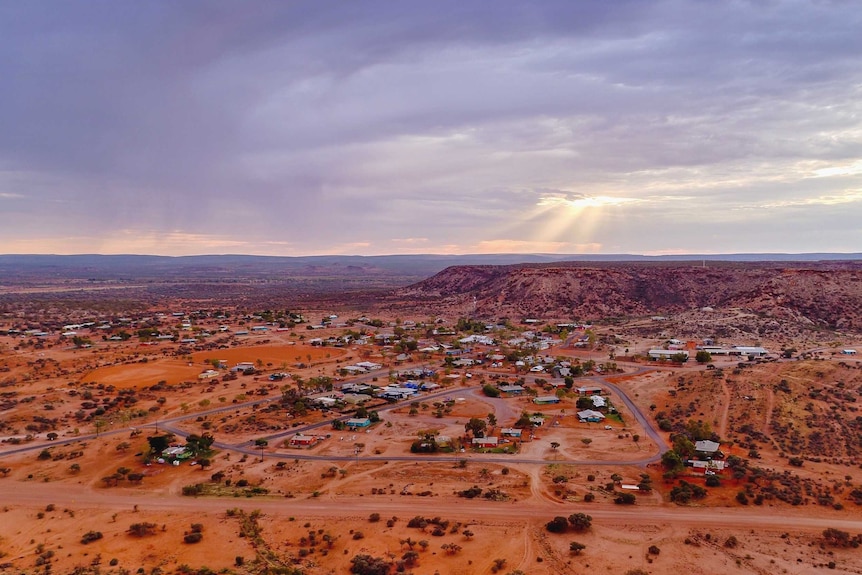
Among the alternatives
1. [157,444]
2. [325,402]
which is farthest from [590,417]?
[157,444]

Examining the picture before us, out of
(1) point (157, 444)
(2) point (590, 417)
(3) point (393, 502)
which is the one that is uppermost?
(1) point (157, 444)

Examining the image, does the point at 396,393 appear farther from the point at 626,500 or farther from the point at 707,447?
the point at 707,447

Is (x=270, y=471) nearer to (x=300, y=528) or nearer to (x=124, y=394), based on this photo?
(x=300, y=528)

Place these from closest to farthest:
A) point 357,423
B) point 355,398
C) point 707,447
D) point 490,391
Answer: point 707,447, point 357,423, point 355,398, point 490,391

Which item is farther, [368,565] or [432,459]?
[432,459]

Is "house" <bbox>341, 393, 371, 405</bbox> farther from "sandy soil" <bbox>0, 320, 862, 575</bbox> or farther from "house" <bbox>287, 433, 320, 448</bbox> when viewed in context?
"house" <bbox>287, 433, 320, 448</bbox>

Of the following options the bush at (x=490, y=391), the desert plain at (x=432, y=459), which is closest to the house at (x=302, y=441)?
the desert plain at (x=432, y=459)
